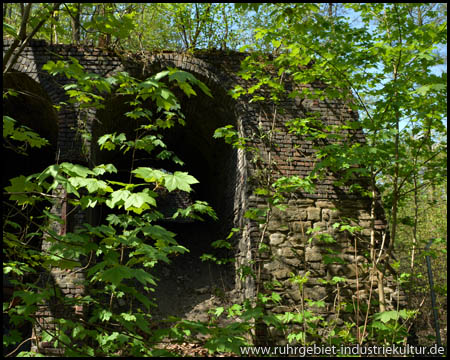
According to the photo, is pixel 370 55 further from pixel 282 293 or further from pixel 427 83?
pixel 282 293

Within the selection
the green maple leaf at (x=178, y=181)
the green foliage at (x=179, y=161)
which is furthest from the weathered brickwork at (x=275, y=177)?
→ the green maple leaf at (x=178, y=181)

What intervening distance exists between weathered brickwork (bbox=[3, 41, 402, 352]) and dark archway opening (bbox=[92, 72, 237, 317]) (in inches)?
14.0

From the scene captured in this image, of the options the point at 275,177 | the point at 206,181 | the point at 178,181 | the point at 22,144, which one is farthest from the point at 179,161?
the point at 206,181

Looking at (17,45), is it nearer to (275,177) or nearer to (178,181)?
(178,181)

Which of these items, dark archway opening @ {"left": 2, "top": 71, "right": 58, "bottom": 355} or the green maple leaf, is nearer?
the green maple leaf

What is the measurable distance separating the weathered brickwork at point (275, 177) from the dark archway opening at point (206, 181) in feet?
1.17

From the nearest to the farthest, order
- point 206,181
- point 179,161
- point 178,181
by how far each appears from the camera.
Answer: point 178,181 → point 179,161 → point 206,181

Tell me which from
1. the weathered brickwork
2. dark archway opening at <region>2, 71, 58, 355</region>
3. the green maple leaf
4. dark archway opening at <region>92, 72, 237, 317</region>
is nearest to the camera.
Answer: the green maple leaf

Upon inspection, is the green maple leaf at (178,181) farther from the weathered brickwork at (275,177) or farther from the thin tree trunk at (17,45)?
the weathered brickwork at (275,177)

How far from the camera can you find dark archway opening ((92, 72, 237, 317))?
625cm

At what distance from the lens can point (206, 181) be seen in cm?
987

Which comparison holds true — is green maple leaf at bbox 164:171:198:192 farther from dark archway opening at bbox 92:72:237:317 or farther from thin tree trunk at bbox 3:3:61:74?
dark archway opening at bbox 92:72:237:317

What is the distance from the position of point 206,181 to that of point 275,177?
4.44 metres

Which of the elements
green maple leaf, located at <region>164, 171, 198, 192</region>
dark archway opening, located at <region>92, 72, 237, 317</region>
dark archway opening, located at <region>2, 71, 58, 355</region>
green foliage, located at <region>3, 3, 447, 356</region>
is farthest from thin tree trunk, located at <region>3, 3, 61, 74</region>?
dark archway opening, located at <region>92, 72, 237, 317</region>
